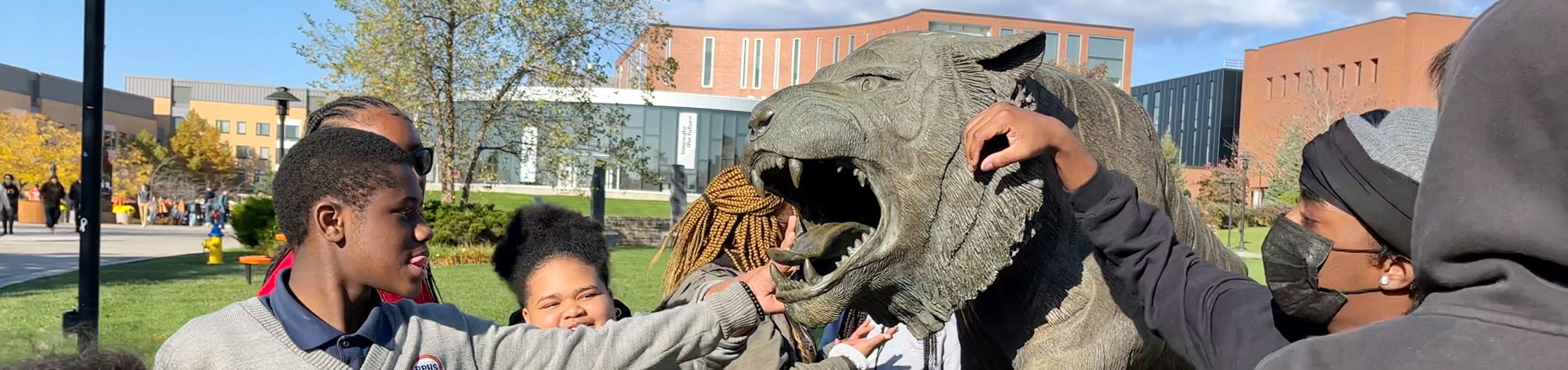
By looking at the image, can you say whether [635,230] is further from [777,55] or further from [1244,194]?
[777,55]

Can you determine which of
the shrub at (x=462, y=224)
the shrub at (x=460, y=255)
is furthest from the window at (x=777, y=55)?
the shrub at (x=460, y=255)

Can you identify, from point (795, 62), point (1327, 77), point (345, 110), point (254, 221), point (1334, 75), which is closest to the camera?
point (345, 110)

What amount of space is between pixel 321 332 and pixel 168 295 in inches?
499

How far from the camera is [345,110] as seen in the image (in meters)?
3.39

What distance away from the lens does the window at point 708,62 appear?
262 feet

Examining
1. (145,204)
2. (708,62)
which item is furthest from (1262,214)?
(708,62)

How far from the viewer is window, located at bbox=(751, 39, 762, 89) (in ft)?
255

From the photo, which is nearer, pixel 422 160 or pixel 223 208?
pixel 422 160

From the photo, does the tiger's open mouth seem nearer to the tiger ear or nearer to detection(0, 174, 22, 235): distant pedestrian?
the tiger ear

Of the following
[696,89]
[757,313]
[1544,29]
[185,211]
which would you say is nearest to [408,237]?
[757,313]

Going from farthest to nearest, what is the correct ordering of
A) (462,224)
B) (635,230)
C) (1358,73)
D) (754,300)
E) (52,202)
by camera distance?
(1358,73) < (635,230) < (52,202) < (462,224) < (754,300)

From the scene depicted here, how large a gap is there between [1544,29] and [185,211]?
1837 inches

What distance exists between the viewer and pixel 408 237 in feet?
7.56

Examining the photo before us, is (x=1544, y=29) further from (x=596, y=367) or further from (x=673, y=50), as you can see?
(x=673, y=50)
